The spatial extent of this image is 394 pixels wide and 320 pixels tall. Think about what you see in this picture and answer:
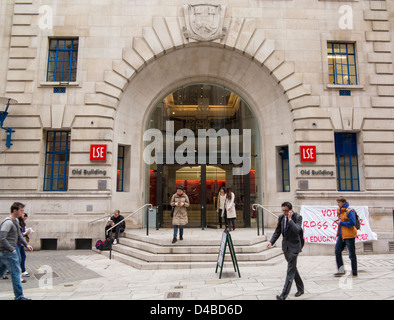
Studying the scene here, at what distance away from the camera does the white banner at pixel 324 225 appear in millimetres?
11242

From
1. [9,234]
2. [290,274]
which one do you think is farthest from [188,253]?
[9,234]

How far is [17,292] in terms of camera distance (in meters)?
5.73

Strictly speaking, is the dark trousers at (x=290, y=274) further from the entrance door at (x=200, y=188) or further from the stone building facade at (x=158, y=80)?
the entrance door at (x=200, y=188)

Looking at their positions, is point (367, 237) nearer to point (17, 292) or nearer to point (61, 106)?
point (17, 292)

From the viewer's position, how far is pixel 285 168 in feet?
47.5

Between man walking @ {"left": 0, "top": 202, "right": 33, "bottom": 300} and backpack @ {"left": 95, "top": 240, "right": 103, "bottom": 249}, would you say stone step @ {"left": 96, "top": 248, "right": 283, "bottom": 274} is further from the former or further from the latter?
man walking @ {"left": 0, "top": 202, "right": 33, "bottom": 300}

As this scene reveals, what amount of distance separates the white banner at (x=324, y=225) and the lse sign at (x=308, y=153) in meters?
2.45

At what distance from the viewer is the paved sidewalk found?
6369mm

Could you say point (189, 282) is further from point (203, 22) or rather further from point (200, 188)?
point (203, 22)

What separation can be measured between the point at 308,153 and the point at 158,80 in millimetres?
8469

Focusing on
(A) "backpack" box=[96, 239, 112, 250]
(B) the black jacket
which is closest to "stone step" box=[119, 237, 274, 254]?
(A) "backpack" box=[96, 239, 112, 250]

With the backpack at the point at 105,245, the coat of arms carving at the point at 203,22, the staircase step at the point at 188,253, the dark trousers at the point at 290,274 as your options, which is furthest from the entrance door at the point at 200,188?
the dark trousers at the point at 290,274

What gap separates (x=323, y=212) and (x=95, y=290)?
895 centimetres

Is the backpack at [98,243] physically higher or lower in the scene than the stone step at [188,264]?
higher
